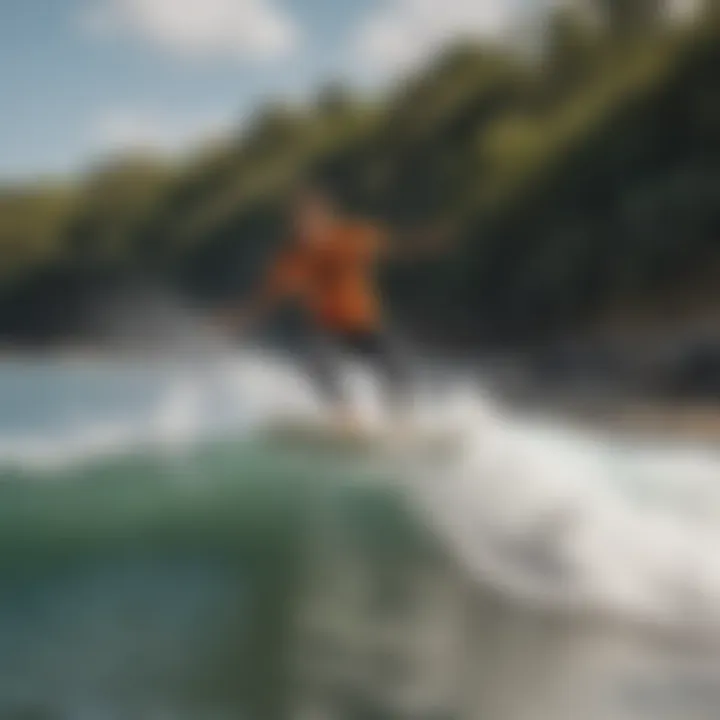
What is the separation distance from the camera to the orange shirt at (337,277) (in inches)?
68.7

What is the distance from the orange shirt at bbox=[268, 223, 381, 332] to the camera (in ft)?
5.73

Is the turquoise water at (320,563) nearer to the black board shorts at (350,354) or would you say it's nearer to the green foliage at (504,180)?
the black board shorts at (350,354)

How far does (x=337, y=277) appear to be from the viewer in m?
1.76

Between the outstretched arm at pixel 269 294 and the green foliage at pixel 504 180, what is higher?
the green foliage at pixel 504 180

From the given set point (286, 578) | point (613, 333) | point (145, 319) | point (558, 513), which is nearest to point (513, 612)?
point (558, 513)

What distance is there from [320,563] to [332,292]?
45 centimetres

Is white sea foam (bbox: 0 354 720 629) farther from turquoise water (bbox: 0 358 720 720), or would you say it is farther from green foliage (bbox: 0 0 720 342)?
green foliage (bbox: 0 0 720 342)

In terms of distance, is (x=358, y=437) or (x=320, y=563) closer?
(x=320, y=563)

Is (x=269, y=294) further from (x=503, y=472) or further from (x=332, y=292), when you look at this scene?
(x=503, y=472)

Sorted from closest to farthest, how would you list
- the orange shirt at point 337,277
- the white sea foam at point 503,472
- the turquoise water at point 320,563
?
1. the turquoise water at point 320,563
2. the white sea foam at point 503,472
3. the orange shirt at point 337,277

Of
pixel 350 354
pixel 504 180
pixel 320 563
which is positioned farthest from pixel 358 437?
pixel 504 180

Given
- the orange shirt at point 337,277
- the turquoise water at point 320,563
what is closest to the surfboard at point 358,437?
the turquoise water at point 320,563

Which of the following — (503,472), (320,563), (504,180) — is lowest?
(320,563)

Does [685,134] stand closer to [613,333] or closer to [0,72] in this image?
[613,333]
